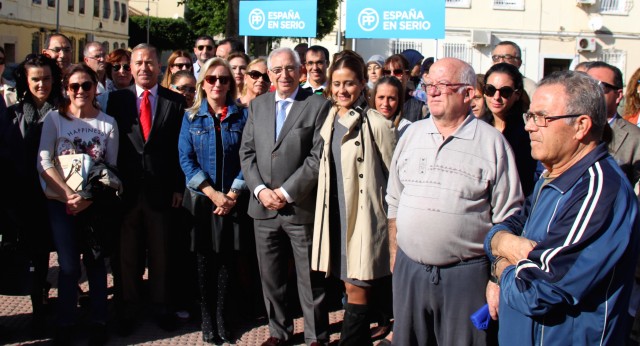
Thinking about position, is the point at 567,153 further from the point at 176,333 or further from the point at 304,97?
the point at 176,333

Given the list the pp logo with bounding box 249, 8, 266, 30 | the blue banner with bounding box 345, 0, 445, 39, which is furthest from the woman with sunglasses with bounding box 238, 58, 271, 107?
the pp logo with bounding box 249, 8, 266, 30

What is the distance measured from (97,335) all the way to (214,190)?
141 cm

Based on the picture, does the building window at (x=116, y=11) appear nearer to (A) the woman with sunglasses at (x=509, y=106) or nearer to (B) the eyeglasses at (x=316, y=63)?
(B) the eyeglasses at (x=316, y=63)

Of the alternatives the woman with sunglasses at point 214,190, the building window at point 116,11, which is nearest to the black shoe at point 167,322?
the woman with sunglasses at point 214,190

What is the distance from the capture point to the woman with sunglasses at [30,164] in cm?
496

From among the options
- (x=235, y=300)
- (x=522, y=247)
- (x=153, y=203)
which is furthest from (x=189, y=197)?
(x=522, y=247)

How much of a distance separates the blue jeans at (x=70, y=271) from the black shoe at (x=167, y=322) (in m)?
0.47

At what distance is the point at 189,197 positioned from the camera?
5.34 meters

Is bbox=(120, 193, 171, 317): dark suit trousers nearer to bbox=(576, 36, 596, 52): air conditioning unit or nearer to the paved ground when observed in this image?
the paved ground

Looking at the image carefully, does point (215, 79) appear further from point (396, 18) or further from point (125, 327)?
point (396, 18)

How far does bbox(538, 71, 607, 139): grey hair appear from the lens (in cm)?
271

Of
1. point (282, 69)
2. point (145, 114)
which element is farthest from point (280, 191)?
point (145, 114)

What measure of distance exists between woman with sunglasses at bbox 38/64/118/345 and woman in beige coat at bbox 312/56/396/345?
1.74 m

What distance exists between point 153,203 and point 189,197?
Result: 0.30 meters
